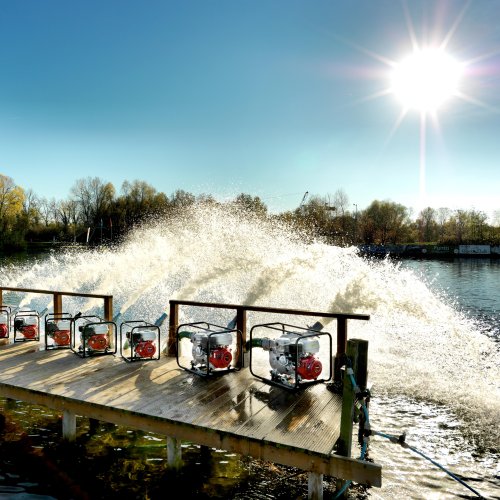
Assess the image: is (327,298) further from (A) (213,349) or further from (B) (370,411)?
(A) (213,349)

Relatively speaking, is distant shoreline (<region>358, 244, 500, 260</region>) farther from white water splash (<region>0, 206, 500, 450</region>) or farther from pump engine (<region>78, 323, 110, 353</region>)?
pump engine (<region>78, 323, 110, 353</region>)

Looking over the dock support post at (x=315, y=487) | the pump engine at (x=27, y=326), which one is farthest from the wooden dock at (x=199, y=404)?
the pump engine at (x=27, y=326)

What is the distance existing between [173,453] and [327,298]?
52.0 ft

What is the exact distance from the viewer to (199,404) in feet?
19.0

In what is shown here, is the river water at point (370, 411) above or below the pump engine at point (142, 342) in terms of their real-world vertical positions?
below

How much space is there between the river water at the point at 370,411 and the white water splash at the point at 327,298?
0.23 feet

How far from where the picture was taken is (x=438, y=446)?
717 centimetres

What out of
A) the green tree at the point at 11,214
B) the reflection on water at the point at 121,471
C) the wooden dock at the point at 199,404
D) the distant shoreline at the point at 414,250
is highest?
the green tree at the point at 11,214

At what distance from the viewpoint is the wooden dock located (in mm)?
4609

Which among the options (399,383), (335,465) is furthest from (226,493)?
(399,383)

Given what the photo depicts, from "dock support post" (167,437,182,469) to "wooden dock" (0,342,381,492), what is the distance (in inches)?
21.4

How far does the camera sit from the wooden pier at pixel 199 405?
182 inches

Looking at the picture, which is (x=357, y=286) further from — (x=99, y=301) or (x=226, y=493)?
(x=226, y=493)

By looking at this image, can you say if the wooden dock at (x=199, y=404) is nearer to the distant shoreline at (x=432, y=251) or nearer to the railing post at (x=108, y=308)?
the railing post at (x=108, y=308)
